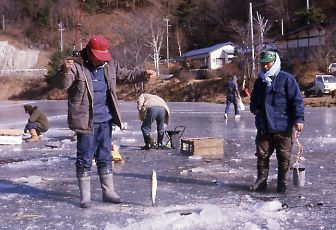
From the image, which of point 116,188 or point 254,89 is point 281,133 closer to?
point 254,89

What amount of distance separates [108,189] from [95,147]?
495 mm

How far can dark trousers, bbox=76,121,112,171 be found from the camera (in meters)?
6.78

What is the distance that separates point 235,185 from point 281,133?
1024 mm

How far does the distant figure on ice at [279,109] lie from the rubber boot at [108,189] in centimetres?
174

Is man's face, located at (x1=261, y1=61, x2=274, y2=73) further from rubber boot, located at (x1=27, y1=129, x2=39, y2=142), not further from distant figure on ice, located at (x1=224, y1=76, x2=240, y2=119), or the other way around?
distant figure on ice, located at (x1=224, y1=76, x2=240, y2=119)

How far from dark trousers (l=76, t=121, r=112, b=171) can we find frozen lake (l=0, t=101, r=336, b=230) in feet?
1.54

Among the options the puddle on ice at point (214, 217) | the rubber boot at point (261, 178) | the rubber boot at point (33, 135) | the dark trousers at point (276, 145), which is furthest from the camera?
the rubber boot at point (33, 135)

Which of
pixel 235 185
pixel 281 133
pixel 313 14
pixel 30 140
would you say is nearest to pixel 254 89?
pixel 281 133

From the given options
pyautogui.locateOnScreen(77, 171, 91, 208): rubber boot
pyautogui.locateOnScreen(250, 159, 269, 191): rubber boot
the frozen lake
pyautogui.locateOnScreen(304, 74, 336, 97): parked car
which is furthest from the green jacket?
pyautogui.locateOnScreen(304, 74, 336, 97): parked car

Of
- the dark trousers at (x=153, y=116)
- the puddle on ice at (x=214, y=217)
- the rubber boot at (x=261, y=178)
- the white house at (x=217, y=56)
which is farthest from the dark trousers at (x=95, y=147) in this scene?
the white house at (x=217, y=56)

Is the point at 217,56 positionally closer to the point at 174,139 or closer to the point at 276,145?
the point at 174,139

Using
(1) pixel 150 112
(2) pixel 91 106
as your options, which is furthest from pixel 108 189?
(1) pixel 150 112

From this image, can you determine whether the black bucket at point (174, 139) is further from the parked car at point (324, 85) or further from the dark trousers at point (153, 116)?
the parked car at point (324, 85)

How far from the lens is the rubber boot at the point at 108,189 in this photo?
22.8 feet
